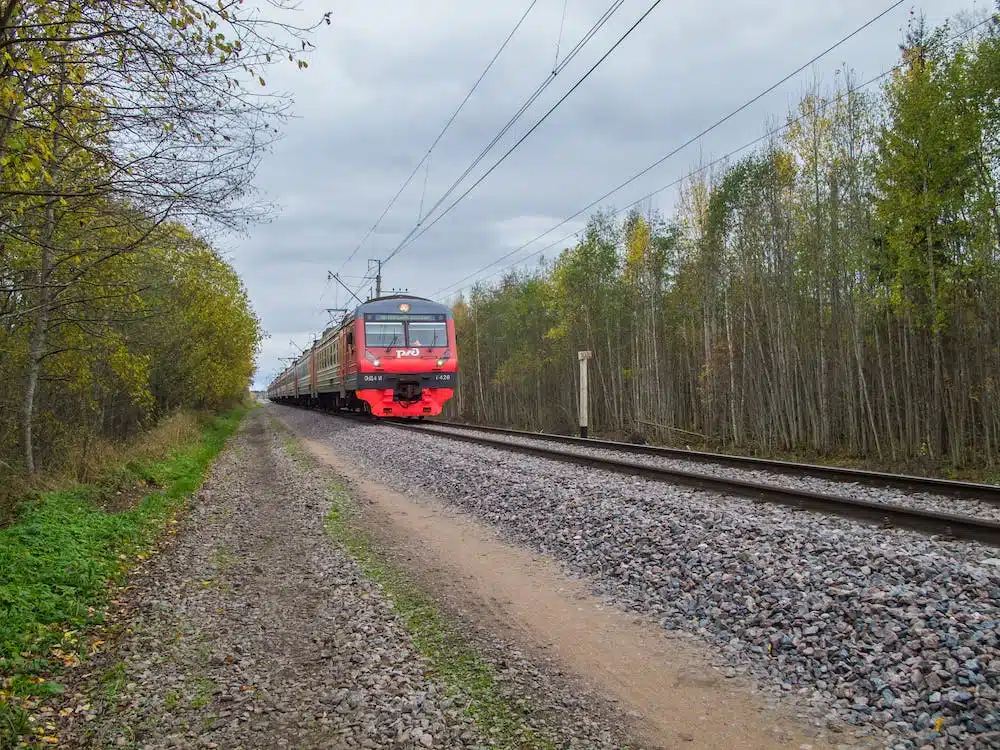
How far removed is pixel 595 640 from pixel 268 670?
6.20ft

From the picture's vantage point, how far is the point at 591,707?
311 cm

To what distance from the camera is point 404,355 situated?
19266 mm

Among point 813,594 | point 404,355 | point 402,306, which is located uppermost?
point 402,306

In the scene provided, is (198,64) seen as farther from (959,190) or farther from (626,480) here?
(959,190)

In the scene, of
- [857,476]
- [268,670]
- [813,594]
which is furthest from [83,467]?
[857,476]

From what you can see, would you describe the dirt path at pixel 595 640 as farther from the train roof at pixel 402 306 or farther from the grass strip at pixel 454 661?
the train roof at pixel 402 306

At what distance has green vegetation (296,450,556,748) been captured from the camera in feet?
9.54

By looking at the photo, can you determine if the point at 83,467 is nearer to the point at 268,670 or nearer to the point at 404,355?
the point at 268,670

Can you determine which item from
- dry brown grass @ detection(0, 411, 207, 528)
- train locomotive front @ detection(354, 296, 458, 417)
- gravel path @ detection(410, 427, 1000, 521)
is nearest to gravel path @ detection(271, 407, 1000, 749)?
gravel path @ detection(410, 427, 1000, 521)

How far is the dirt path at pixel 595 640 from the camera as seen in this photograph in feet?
9.55

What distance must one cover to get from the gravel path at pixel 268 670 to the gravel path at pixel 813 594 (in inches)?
49.5

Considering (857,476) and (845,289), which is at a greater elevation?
(845,289)

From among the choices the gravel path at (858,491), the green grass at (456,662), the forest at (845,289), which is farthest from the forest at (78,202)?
the forest at (845,289)

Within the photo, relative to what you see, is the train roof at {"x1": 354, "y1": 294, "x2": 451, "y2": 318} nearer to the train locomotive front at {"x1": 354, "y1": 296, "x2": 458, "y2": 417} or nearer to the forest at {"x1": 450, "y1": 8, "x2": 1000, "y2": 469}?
the train locomotive front at {"x1": 354, "y1": 296, "x2": 458, "y2": 417}
